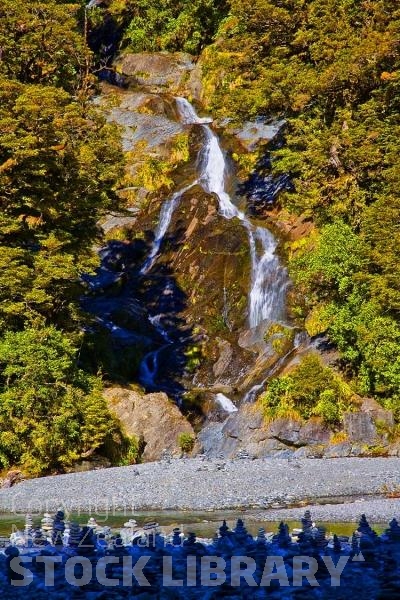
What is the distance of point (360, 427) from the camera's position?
2317 centimetres

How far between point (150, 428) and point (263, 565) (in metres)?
19.3

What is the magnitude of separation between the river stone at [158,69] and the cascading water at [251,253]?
32.7 feet

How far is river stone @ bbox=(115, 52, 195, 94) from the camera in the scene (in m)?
50.9

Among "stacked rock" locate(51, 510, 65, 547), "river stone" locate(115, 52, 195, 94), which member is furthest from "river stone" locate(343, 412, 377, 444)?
"river stone" locate(115, 52, 195, 94)

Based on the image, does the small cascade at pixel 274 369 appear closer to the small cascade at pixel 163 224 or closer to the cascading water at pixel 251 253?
the cascading water at pixel 251 253

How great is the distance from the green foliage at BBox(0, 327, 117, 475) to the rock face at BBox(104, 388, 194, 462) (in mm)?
1173

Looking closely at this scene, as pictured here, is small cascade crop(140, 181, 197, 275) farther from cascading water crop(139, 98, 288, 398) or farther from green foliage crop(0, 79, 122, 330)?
green foliage crop(0, 79, 122, 330)

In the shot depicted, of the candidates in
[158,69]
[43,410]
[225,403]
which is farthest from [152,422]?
[158,69]

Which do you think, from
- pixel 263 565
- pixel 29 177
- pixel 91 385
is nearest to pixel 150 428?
pixel 91 385

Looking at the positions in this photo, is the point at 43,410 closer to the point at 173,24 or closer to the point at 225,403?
the point at 225,403

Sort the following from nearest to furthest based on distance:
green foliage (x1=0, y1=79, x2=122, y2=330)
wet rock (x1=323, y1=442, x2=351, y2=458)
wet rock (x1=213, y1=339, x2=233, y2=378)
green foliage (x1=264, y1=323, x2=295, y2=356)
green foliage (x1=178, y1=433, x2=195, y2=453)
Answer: wet rock (x1=323, y1=442, x2=351, y2=458) < green foliage (x1=0, y1=79, x2=122, y2=330) < green foliage (x1=178, y1=433, x2=195, y2=453) < green foliage (x1=264, y1=323, x2=295, y2=356) < wet rock (x1=213, y1=339, x2=233, y2=378)

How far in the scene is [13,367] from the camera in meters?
22.3

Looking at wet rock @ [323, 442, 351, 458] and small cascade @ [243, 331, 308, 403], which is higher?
small cascade @ [243, 331, 308, 403]

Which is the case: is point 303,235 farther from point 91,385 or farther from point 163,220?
point 91,385
